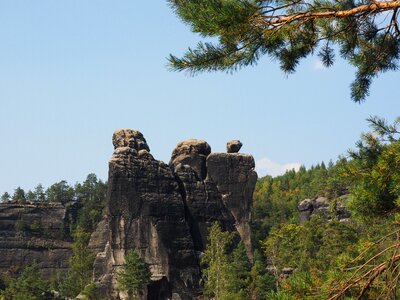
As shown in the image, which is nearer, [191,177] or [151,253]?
[151,253]

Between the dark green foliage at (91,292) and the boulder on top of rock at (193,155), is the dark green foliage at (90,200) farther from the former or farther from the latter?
the dark green foliage at (91,292)

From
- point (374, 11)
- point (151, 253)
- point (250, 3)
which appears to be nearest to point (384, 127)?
point (374, 11)

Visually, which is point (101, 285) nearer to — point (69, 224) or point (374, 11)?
point (69, 224)

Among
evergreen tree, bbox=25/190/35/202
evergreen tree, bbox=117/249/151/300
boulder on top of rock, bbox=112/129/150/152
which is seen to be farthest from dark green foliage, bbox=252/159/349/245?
evergreen tree, bbox=25/190/35/202

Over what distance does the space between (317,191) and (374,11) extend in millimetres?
66996

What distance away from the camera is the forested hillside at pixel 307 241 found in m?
7.00

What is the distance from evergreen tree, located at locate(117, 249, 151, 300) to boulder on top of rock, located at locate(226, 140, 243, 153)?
14.0 metres

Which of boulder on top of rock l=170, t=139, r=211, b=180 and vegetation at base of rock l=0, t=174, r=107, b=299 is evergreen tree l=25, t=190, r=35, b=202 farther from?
boulder on top of rock l=170, t=139, r=211, b=180

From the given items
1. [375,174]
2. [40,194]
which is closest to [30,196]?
[40,194]

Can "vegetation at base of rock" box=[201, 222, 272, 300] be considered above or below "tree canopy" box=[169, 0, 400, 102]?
above

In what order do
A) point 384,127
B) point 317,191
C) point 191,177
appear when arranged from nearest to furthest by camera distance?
point 384,127 → point 191,177 → point 317,191

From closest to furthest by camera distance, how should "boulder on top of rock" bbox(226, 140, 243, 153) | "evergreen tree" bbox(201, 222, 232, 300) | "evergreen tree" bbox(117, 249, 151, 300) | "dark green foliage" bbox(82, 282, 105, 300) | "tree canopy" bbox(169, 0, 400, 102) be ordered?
1. "tree canopy" bbox(169, 0, 400, 102)
2. "evergreen tree" bbox(201, 222, 232, 300)
3. "evergreen tree" bbox(117, 249, 151, 300)
4. "dark green foliage" bbox(82, 282, 105, 300)
5. "boulder on top of rock" bbox(226, 140, 243, 153)

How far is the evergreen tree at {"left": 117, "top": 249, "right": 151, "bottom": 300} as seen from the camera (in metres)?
39.2

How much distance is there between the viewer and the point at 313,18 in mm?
7012
